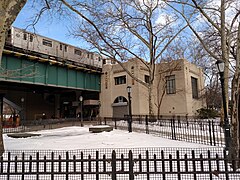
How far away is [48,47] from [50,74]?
519cm

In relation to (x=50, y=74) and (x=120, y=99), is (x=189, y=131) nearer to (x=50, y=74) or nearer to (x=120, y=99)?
(x=50, y=74)

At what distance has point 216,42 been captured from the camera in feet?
72.1

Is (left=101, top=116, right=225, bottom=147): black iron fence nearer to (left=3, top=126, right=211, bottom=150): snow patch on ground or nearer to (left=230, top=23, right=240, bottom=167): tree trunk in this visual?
(left=3, top=126, right=211, bottom=150): snow patch on ground

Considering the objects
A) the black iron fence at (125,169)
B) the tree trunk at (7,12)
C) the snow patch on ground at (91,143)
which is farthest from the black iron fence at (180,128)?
the tree trunk at (7,12)

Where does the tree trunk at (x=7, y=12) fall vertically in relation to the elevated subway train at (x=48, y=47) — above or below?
below

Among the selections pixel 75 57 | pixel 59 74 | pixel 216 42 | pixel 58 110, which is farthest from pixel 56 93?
pixel 216 42

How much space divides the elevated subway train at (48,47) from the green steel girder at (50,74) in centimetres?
137

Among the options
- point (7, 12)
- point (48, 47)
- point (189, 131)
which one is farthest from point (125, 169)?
point (48, 47)

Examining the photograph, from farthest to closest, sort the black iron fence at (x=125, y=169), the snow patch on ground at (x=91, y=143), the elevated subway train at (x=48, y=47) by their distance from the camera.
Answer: the elevated subway train at (x=48, y=47) → the snow patch on ground at (x=91, y=143) → the black iron fence at (x=125, y=169)

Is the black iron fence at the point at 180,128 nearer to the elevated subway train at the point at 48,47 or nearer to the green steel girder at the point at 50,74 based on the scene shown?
the green steel girder at the point at 50,74

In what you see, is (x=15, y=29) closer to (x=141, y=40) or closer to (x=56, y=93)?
(x=141, y=40)

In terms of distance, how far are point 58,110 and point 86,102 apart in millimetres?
9267

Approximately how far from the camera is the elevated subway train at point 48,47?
87.2 ft

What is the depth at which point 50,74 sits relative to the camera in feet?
97.2
